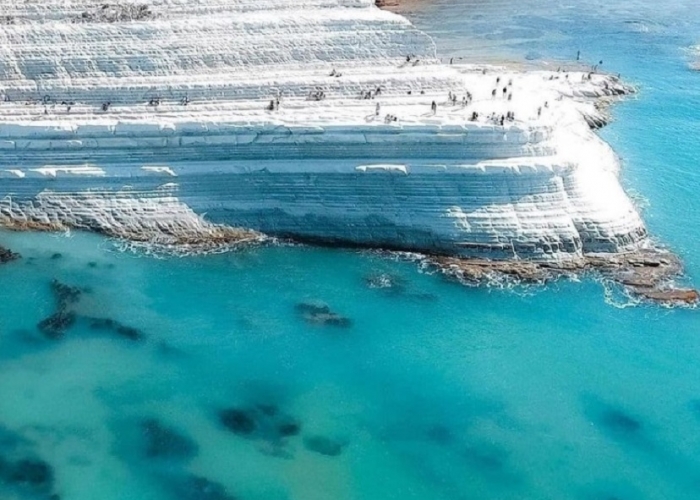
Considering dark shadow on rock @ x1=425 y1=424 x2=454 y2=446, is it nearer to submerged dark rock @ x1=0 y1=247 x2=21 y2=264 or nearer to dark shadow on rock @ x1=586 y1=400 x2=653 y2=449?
dark shadow on rock @ x1=586 y1=400 x2=653 y2=449

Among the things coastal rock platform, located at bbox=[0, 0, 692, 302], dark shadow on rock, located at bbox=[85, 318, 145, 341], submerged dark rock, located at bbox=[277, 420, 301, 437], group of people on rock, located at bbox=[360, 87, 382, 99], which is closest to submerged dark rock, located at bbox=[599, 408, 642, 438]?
coastal rock platform, located at bbox=[0, 0, 692, 302]

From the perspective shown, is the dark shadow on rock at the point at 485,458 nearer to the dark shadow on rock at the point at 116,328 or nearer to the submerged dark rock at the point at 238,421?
the submerged dark rock at the point at 238,421

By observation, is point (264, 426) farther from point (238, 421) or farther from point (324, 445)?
point (324, 445)

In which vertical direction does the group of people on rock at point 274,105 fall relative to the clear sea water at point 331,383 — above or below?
above

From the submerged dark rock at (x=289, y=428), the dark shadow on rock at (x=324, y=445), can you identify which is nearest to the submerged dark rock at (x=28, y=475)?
the submerged dark rock at (x=289, y=428)

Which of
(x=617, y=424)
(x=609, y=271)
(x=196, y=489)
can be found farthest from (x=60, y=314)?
(x=609, y=271)
